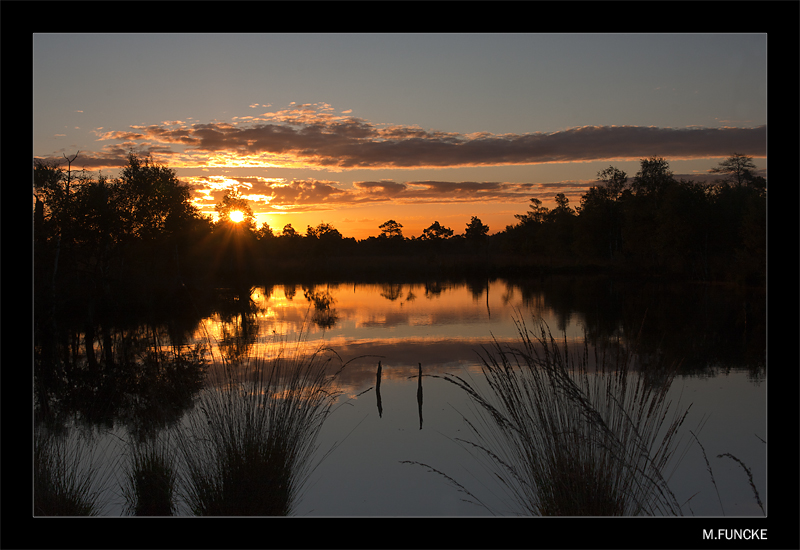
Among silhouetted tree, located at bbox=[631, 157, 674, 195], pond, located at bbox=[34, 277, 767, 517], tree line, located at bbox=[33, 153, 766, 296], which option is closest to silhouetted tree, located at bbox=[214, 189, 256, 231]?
tree line, located at bbox=[33, 153, 766, 296]

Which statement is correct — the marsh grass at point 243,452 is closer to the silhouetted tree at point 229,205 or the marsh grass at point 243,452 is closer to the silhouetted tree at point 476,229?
the silhouetted tree at point 229,205

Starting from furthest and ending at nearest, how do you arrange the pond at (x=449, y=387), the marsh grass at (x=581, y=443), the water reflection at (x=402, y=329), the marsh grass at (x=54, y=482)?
the water reflection at (x=402, y=329), the pond at (x=449, y=387), the marsh grass at (x=54, y=482), the marsh grass at (x=581, y=443)

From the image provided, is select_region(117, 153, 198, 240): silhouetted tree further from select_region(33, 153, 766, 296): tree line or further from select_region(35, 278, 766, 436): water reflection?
select_region(35, 278, 766, 436): water reflection

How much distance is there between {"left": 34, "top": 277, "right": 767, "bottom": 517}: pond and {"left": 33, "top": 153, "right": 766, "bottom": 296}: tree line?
539cm

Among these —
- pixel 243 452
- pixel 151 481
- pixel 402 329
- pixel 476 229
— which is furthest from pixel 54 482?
pixel 476 229

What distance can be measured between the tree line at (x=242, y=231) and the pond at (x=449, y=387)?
5.39 metres

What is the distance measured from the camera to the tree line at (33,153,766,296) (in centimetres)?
2352

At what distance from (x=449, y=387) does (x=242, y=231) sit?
5033cm

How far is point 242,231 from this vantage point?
58469mm

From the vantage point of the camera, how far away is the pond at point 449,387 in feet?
21.4

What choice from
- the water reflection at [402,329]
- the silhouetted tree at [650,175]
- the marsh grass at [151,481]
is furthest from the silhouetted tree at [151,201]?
the silhouetted tree at [650,175]

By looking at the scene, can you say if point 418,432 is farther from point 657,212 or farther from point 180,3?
point 657,212

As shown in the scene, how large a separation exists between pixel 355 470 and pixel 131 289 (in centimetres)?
2785

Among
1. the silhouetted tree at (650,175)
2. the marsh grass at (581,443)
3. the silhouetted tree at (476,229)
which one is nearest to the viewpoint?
the marsh grass at (581,443)
